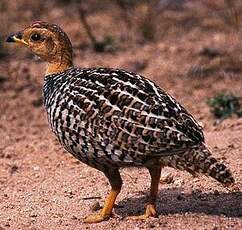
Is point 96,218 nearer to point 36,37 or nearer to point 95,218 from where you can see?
point 95,218

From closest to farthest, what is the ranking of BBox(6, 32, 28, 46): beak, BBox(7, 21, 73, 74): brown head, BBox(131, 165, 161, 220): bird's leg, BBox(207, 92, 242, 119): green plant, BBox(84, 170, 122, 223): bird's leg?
BBox(131, 165, 161, 220): bird's leg < BBox(84, 170, 122, 223): bird's leg < BBox(7, 21, 73, 74): brown head < BBox(6, 32, 28, 46): beak < BBox(207, 92, 242, 119): green plant

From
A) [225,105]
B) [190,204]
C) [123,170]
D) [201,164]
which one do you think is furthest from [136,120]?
[225,105]

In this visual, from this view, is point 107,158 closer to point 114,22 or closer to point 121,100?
point 121,100

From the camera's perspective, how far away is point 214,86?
11055 millimetres

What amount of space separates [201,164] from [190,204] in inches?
36.2

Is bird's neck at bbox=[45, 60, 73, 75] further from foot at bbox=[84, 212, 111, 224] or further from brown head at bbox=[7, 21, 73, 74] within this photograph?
foot at bbox=[84, 212, 111, 224]

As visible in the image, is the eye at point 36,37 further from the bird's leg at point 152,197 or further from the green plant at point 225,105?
the green plant at point 225,105

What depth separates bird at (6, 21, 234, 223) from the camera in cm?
579

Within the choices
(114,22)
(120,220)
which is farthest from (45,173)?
(114,22)

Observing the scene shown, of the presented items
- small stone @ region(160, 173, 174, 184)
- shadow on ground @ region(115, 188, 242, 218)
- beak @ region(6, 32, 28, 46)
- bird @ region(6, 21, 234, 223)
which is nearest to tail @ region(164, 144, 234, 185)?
bird @ region(6, 21, 234, 223)

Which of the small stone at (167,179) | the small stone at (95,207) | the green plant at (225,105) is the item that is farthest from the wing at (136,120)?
the green plant at (225,105)

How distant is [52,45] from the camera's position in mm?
7203

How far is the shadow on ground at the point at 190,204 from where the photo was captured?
6.39 m

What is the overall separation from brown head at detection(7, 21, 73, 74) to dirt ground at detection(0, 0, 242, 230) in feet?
4.08
